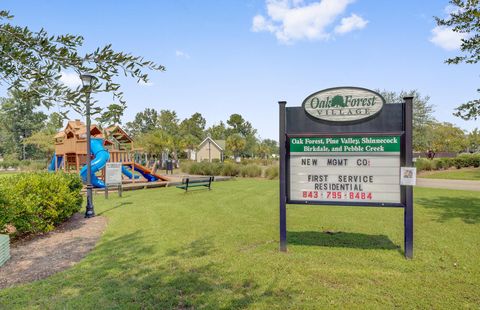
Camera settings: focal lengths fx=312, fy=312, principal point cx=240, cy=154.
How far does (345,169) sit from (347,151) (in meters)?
0.36

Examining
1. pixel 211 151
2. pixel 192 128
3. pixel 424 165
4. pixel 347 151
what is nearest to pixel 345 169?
pixel 347 151

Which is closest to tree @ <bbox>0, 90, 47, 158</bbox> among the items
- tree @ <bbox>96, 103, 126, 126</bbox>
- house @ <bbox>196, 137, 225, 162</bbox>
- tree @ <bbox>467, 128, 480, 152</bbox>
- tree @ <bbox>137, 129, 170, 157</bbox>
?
tree @ <bbox>137, 129, 170, 157</bbox>

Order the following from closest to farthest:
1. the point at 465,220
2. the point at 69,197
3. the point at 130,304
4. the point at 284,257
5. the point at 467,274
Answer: the point at 130,304
the point at 467,274
the point at 284,257
the point at 69,197
the point at 465,220

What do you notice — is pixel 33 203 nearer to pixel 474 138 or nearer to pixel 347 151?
pixel 347 151

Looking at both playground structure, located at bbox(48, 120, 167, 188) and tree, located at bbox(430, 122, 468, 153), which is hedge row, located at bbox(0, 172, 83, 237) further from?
tree, located at bbox(430, 122, 468, 153)

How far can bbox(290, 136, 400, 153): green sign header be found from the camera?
6020 millimetres

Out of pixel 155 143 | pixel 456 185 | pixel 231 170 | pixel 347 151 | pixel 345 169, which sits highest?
pixel 155 143

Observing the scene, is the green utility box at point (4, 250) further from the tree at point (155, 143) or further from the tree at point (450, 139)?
the tree at point (450, 139)

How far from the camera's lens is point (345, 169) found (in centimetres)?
623

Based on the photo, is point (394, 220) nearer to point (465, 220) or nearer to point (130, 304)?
point (465, 220)

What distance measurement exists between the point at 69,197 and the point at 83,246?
234cm

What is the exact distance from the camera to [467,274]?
194 inches

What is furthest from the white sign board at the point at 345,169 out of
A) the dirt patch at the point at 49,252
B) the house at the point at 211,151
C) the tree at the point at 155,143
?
the house at the point at 211,151

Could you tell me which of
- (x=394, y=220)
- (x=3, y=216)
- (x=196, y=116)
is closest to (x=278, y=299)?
(x=3, y=216)
